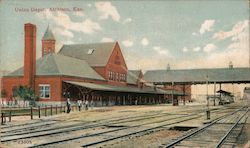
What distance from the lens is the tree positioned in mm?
17433

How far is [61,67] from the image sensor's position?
2420 centimetres

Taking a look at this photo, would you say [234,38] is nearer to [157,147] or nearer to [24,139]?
[157,147]

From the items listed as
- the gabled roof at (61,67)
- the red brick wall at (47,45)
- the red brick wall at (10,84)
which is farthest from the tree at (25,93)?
the red brick wall at (47,45)

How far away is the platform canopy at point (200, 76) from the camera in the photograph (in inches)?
753

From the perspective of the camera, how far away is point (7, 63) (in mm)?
12969

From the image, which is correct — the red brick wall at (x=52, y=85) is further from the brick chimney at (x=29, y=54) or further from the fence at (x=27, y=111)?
the fence at (x=27, y=111)

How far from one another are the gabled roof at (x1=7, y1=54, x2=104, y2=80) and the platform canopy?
15.1 ft

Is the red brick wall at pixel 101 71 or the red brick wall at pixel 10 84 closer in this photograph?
the red brick wall at pixel 10 84

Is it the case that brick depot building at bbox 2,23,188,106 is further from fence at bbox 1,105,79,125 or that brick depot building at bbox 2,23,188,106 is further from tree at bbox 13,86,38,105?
fence at bbox 1,105,79,125

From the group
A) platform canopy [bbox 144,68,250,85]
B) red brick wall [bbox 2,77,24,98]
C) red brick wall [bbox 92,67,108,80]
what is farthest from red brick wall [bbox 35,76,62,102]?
red brick wall [bbox 92,67,108,80]

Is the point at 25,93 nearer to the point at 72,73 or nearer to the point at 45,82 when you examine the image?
the point at 45,82

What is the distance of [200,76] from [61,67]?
8298mm

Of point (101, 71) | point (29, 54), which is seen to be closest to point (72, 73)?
point (101, 71)

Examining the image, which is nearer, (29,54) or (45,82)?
(29,54)
